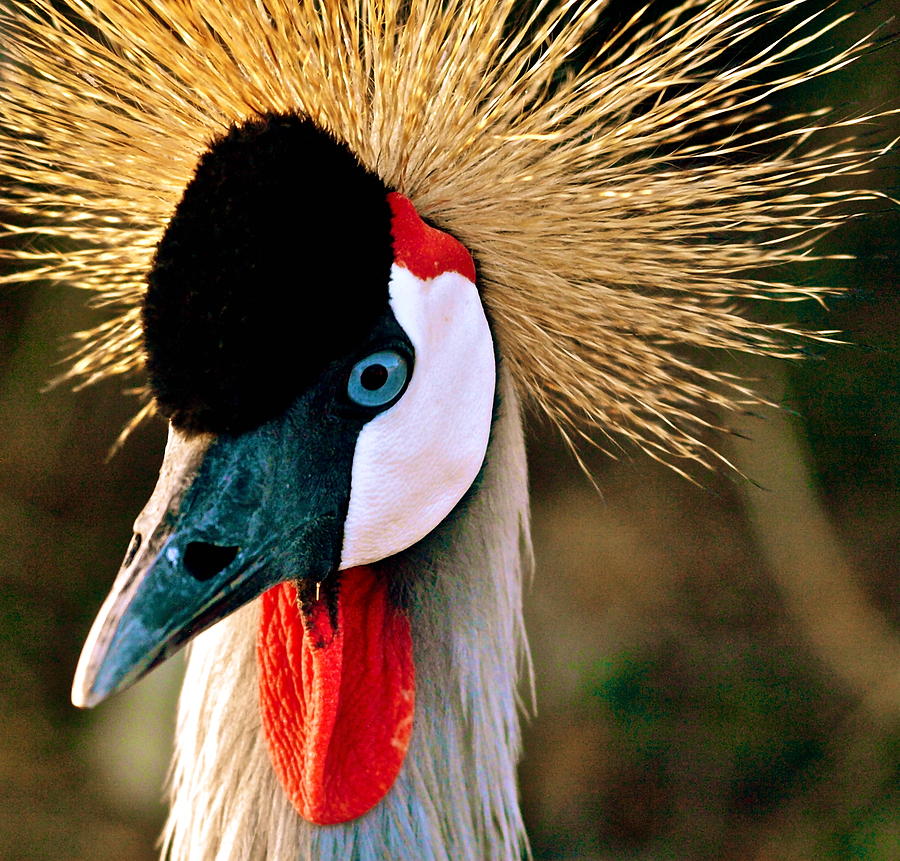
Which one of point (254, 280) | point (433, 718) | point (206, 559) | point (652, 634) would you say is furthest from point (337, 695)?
point (652, 634)

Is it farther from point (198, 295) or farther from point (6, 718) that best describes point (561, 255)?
point (6, 718)

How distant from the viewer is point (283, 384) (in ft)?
2.54

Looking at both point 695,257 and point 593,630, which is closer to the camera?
point 695,257

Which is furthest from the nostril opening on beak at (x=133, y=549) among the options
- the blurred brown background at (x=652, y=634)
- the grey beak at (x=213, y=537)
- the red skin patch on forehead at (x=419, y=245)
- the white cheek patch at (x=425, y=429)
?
the blurred brown background at (x=652, y=634)

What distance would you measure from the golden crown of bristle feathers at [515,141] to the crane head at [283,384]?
0.31 feet

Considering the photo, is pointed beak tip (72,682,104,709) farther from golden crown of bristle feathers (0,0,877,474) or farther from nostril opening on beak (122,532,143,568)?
golden crown of bristle feathers (0,0,877,474)

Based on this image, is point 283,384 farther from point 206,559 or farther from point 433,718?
point 433,718

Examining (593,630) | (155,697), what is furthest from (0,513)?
(593,630)

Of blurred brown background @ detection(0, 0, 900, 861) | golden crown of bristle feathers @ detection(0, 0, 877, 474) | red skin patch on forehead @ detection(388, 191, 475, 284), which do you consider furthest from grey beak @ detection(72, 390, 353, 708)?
blurred brown background @ detection(0, 0, 900, 861)

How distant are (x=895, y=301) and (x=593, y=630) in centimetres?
100

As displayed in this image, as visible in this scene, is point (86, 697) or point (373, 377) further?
point (373, 377)

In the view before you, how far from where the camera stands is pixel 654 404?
104 centimetres

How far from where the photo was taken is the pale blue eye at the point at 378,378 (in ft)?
2.71

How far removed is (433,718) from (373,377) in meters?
A: 0.35
